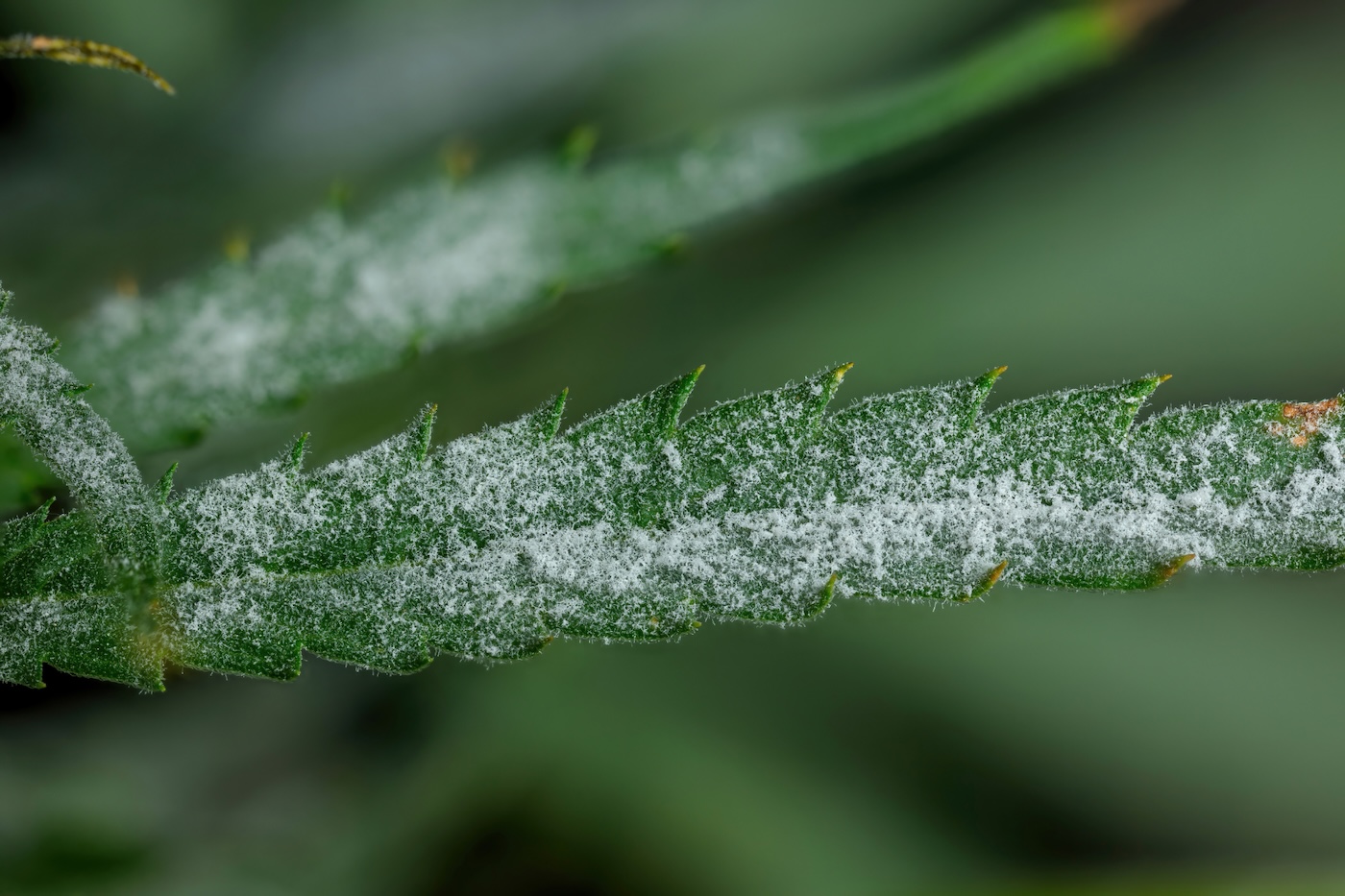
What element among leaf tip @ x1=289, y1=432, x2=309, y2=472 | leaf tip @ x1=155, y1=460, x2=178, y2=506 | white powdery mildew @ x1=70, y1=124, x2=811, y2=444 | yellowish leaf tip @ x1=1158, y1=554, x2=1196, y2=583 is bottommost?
yellowish leaf tip @ x1=1158, y1=554, x2=1196, y2=583

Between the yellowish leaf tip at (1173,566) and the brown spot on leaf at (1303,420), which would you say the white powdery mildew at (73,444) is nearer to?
the yellowish leaf tip at (1173,566)

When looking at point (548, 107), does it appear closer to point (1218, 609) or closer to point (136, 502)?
point (136, 502)

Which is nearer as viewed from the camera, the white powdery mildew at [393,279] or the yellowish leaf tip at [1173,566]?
the yellowish leaf tip at [1173,566]

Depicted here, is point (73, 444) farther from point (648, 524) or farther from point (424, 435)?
point (648, 524)

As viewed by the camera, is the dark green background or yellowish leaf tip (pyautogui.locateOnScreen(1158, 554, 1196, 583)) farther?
the dark green background

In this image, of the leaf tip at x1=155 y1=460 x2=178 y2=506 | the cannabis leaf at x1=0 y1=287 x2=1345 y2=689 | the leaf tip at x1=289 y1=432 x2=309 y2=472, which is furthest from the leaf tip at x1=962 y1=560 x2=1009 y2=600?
the leaf tip at x1=155 y1=460 x2=178 y2=506

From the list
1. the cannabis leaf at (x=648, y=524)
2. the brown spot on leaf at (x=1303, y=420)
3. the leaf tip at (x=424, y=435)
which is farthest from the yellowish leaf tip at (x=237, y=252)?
the brown spot on leaf at (x=1303, y=420)

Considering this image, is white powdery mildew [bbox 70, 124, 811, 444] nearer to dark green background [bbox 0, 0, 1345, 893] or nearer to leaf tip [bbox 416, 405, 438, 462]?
dark green background [bbox 0, 0, 1345, 893]
